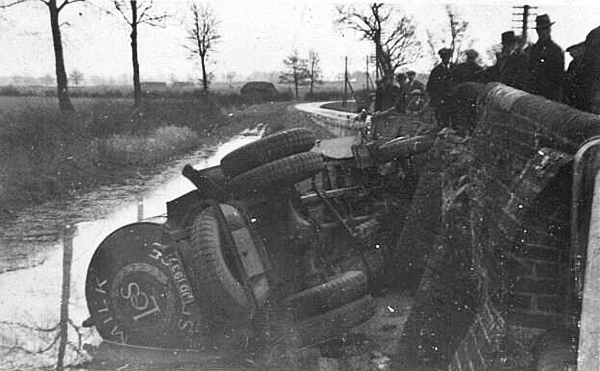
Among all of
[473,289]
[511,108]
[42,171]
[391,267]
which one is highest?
[511,108]

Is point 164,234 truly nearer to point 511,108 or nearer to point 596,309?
point 511,108

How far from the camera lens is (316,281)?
4.20 metres

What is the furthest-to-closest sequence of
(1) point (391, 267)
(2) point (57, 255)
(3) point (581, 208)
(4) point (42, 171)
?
(1) point (391, 267) < (2) point (57, 255) < (4) point (42, 171) < (3) point (581, 208)

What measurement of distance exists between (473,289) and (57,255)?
8.91 feet

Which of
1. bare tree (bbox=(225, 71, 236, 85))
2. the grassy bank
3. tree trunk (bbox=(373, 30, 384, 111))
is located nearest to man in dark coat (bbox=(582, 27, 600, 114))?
tree trunk (bbox=(373, 30, 384, 111))

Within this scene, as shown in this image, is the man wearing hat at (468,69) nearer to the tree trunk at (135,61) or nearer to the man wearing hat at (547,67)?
the man wearing hat at (547,67)

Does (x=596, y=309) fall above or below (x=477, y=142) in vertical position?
below

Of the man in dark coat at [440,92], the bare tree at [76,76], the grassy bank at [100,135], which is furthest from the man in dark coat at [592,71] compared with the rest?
the bare tree at [76,76]

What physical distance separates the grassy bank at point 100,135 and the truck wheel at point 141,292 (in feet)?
1.55

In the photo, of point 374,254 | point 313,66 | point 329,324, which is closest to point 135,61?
point 313,66

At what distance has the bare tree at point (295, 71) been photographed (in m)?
3.42

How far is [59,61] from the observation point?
3469 millimetres

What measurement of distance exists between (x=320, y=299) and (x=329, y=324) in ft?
0.53

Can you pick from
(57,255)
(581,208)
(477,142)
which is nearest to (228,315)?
(57,255)
